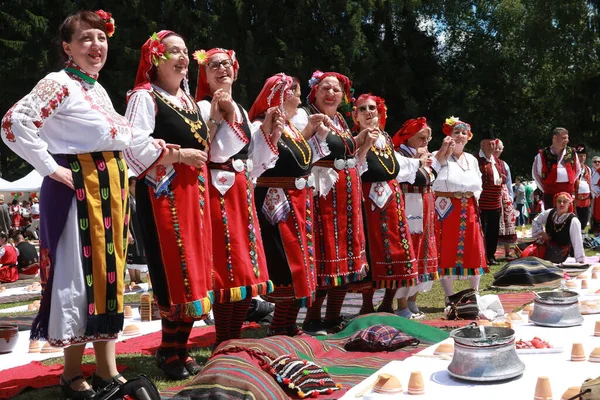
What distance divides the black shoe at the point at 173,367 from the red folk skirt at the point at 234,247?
423mm

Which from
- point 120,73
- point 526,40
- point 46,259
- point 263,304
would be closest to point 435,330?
point 263,304

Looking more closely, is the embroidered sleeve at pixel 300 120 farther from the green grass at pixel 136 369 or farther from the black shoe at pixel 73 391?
the black shoe at pixel 73 391

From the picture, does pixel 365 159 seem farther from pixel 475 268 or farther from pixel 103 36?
pixel 103 36

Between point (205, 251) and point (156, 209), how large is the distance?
373mm

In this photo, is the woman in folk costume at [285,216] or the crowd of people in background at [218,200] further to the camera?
the woman in folk costume at [285,216]

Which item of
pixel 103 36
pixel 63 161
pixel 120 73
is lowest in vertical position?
pixel 63 161

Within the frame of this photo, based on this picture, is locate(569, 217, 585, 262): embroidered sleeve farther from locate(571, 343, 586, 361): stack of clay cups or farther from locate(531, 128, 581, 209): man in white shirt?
locate(571, 343, 586, 361): stack of clay cups

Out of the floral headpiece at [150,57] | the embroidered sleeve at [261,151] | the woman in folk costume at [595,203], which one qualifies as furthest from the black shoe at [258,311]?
the woman in folk costume at [595,203]

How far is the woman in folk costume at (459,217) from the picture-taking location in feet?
22.1

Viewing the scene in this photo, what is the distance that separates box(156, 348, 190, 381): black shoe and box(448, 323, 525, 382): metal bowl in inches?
62.8

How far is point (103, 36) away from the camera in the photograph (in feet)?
12.5

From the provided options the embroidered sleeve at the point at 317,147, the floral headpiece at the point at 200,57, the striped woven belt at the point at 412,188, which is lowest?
the striped woven belt at the point at 412,188

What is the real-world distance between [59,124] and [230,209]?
1.20 m

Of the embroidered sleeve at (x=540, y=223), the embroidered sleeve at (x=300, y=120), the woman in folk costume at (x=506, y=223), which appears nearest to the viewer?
the embroidered sleeve at (x=300, y=120)
